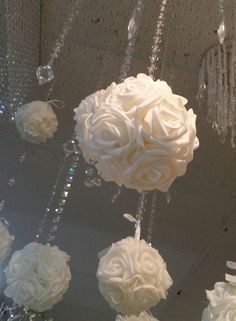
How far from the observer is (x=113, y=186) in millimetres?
2684

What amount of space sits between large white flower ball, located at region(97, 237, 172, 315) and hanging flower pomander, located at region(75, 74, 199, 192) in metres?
0.27

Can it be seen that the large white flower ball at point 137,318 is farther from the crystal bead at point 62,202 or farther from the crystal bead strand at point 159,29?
the crystal bead at point 62,202

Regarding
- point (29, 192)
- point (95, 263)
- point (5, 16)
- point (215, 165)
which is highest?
point (5, 16)

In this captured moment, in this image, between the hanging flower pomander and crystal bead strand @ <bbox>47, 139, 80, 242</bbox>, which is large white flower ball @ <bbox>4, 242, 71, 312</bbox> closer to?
the hanging flower pomander

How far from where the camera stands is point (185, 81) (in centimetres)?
201

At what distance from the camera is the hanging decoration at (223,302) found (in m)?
1.11

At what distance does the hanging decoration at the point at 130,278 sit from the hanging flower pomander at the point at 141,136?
273 millimetres

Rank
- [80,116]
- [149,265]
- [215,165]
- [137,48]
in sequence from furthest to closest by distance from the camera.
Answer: [215,165] < [137,48] < [149,265] < [80,116]

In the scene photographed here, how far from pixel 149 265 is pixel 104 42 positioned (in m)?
0.96

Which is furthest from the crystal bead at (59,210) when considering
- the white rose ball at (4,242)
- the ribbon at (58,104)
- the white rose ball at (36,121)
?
the white rose ball at (4,242)

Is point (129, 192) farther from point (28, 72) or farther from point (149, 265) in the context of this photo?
point (149, 265)

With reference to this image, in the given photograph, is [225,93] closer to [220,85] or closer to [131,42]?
[220,85]

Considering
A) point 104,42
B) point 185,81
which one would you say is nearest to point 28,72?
point 104,42

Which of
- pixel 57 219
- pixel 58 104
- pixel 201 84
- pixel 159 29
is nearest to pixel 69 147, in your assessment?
pixel 58 104
